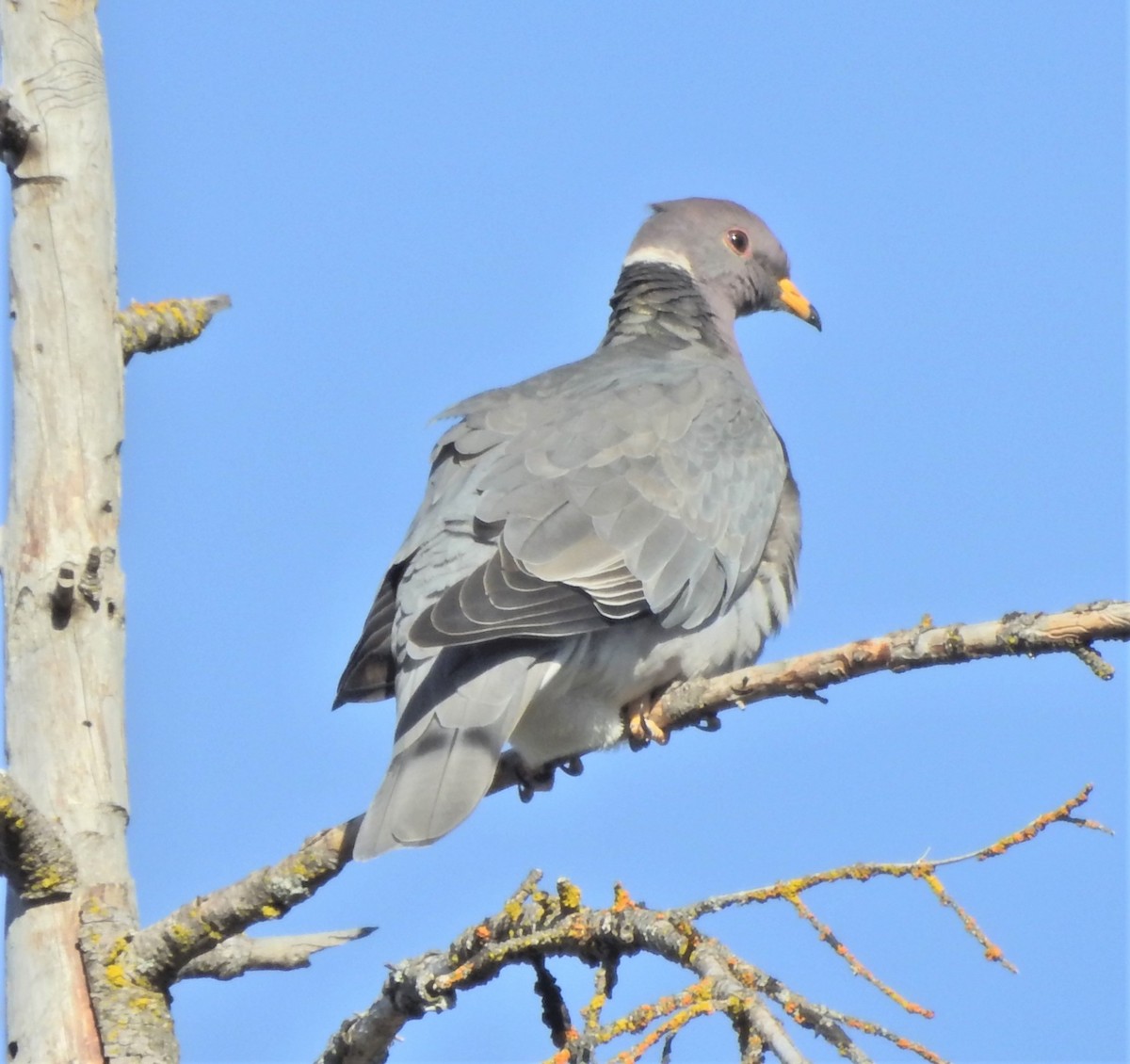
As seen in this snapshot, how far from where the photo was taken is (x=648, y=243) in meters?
6.54

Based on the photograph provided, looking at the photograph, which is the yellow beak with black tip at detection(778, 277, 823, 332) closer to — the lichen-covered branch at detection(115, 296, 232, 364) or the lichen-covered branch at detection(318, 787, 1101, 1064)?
the lichen-covered branch at detection(115, 296, 232, 364)

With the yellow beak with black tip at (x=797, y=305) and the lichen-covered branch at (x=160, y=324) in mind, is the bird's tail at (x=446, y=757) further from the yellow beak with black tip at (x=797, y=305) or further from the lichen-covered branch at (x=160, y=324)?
the yellow beak with black tip at (x=797, y=305)

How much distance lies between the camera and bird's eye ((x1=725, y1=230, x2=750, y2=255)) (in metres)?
6.56

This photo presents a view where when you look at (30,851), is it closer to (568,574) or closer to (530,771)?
(568,574)

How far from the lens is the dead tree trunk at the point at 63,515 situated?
3.37 m

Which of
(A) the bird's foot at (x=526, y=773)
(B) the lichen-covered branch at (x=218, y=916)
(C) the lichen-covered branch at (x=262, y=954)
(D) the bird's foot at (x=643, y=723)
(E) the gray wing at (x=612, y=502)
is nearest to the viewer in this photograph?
(B) the lichen-covered branch at (x=218, y=916)

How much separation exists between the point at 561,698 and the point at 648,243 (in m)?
2.47

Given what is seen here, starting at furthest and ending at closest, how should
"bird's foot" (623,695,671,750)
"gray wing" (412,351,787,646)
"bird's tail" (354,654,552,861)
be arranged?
"bird's foot" (623,695,671,750) < "gray wing" (412,351,787,646) < "bird's tail" (354,654,552,861)

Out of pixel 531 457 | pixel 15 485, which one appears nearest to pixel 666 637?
pixel 531 457

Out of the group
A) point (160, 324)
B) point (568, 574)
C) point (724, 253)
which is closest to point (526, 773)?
point (568, 574)

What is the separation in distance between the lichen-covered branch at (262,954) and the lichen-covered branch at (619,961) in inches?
7.9

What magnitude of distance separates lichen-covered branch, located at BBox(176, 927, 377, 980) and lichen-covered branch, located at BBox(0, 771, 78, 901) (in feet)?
1.14

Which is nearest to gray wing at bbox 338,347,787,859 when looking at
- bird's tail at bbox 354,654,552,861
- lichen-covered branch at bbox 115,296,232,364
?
bird's tail at bbox 354,654,552,861

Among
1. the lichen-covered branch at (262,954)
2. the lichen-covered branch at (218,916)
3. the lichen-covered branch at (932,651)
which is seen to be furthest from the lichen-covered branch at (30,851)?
the lichen-covered branch at (932,651)
